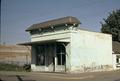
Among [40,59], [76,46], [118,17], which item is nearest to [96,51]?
[76,46]

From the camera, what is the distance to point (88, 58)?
34.9 meters

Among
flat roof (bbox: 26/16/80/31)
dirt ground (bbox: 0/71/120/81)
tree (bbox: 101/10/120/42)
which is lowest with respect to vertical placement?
dirt ground (bbox: 0/71/120/81)

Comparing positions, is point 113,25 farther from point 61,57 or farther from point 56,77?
point 56,77

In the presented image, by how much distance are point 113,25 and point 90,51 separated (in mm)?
30242

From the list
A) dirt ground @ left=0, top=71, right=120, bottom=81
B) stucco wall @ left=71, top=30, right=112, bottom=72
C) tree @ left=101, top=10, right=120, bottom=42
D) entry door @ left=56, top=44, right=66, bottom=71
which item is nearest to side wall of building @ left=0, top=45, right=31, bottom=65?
tree @ left=101, top=10, right=120, bottom=42

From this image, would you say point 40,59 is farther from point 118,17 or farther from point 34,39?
point 118,17

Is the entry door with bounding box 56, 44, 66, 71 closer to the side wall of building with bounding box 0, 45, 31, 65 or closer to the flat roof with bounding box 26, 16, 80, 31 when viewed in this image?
the flat roof with bounding box 26, 16, 80, 31

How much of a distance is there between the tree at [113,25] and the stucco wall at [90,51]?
2270cm

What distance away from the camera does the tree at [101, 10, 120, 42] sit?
201 feet

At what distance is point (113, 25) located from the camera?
63688 millimetres

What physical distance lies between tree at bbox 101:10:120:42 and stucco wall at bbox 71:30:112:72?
2270 cm

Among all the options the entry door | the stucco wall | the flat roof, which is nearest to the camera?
the flat roof

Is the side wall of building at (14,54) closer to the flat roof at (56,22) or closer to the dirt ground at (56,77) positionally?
the flat roof at (56,22)

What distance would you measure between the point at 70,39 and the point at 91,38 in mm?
4046
